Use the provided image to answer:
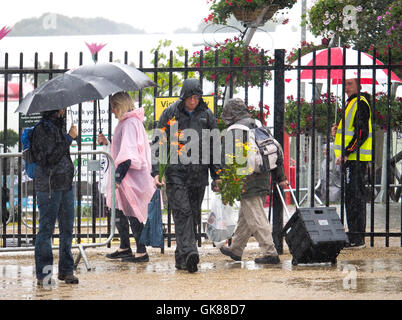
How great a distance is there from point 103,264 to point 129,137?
142 centimetres

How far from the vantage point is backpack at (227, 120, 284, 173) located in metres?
8.46

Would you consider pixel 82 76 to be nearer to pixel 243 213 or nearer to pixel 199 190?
pixel 199 190

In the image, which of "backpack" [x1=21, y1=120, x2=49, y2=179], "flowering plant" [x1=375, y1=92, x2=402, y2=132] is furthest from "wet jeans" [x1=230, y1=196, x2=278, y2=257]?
"flowering plant" [x1=375, y1=92, x2=402, y2=132]

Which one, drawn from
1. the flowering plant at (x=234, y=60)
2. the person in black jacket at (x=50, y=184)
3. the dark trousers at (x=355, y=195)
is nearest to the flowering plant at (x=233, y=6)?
the flowering plant at (x=234, y=60)

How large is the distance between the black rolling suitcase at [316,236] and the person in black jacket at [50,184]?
235cm

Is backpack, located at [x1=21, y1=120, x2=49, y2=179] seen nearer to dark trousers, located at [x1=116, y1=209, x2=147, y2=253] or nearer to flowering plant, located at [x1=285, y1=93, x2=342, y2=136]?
dark trousers, located at [x1=116, y1=209, x2=147, y2=253]

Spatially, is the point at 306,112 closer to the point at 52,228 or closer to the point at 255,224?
the point at 255,224

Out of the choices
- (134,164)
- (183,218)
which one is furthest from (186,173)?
(134,164)

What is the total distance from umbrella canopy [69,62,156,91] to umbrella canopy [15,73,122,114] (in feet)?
0.33

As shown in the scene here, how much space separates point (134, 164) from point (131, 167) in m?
0.10

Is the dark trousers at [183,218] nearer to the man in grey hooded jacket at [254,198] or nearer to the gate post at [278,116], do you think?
the man in grey hooded jacket at [254,198]

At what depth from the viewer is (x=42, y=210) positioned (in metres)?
7.36

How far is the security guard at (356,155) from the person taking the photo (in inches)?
383
